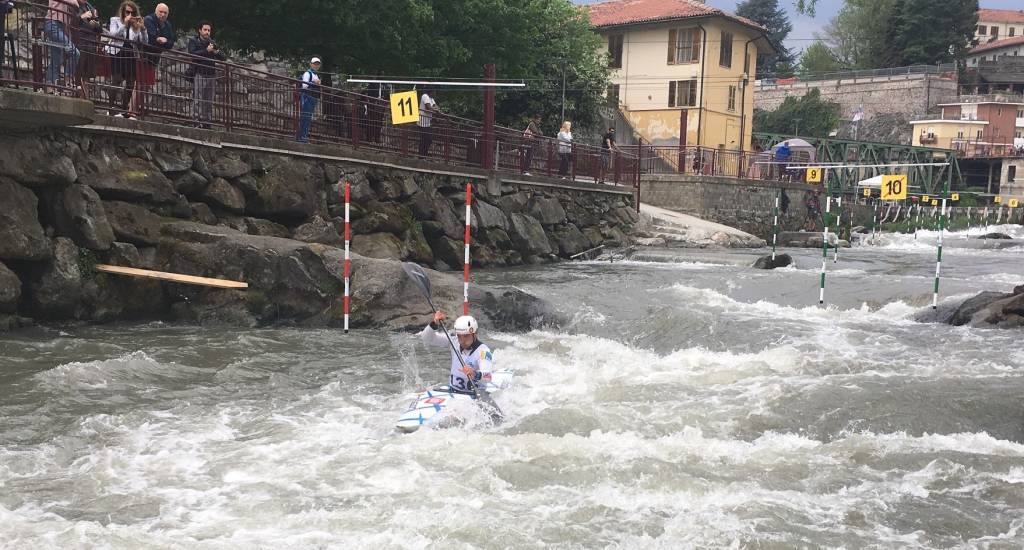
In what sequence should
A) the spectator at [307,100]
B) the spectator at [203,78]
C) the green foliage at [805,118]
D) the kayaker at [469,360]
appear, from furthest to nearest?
the green foliage at [805,118] → the spectator at [307,100] → the spectator at [203,78] → the kayaker at [469,360]

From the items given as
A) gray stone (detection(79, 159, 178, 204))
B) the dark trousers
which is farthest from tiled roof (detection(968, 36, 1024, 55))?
gray stone (detection(79, 159, 178, 204))

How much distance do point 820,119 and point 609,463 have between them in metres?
76.4

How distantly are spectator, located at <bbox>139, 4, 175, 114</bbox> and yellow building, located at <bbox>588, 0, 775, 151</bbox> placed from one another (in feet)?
120

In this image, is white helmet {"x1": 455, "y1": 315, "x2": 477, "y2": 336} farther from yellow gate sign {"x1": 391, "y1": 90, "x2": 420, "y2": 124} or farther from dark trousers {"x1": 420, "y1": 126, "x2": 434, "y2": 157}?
dark trousers {"x1": 420, "y1": 126, "x2": 434, "y2": 157}

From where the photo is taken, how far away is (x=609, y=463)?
7.05 m

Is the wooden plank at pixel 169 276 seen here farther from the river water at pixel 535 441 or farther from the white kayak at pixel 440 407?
the white kayak at pixel 440 407

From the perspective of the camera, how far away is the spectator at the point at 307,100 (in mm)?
16141

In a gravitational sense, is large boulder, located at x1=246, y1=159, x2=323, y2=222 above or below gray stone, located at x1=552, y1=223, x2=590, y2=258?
above

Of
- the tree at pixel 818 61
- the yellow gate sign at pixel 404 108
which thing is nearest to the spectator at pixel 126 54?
the yellow gate sign at pixel 404 108

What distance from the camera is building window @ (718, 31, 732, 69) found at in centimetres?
4878

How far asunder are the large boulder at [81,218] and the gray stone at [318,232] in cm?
391

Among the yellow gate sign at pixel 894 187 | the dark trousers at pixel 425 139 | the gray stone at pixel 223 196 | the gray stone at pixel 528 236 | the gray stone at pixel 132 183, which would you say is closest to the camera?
the gray stone at pixel 132 183

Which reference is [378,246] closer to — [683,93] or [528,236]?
[528,236]

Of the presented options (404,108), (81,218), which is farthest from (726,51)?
(81,218)
